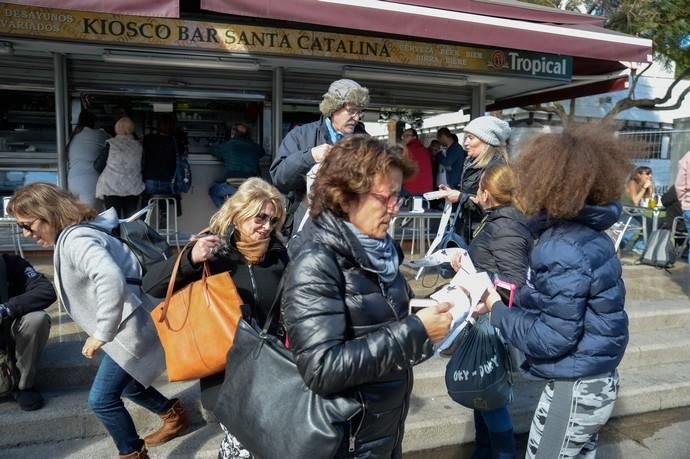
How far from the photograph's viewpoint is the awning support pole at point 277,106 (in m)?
6.92

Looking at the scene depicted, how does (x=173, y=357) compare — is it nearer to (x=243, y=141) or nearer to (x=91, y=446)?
(x=91, y=446)

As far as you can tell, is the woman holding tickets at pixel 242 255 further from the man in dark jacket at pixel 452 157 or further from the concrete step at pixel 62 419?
the man in dark jacket at pixel 452 157

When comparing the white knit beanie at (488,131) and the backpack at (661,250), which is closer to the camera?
the white knit beanie at (488,131)

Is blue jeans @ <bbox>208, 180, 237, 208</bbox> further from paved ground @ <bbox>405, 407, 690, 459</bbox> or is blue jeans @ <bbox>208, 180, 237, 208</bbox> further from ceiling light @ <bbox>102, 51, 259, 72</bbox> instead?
paved ground @ <bbox>405, 407, 690, 459</bbox>

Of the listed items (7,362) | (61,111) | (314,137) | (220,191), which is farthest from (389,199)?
(61,111)

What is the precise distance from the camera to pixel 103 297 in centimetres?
252

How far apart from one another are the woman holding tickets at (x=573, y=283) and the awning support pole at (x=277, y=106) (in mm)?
5206

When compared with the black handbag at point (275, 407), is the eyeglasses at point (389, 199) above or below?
above

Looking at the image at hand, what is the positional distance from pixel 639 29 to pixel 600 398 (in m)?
12.3

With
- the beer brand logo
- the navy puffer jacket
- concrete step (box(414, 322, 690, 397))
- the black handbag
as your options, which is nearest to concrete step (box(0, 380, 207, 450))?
the black handbag

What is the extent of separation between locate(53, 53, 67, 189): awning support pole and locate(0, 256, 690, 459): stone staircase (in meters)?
2.29


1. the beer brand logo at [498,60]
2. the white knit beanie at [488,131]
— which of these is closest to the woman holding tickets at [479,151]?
the white knit beanie at [488,131]

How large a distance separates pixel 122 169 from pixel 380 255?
5024mm

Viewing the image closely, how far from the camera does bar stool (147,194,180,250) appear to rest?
6250 mm
